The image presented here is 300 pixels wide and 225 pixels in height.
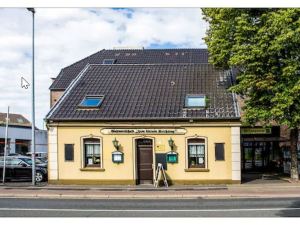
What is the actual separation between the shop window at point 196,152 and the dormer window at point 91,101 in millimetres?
5454

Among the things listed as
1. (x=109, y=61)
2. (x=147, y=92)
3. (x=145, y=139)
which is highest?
(x=109, y=61)

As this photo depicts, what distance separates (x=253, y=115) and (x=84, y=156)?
8863 mm

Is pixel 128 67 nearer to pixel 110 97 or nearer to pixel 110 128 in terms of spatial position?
pixel 110 97

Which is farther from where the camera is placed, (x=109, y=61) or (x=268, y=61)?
(x=109, y=61)

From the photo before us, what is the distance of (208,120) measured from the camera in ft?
79.6

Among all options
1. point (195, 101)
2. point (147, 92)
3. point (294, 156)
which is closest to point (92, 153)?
point (147, 92)

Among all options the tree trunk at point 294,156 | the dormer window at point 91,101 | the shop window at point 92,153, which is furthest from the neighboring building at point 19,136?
the tree trunk at point 294,156

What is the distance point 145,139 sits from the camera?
2470 centimetres

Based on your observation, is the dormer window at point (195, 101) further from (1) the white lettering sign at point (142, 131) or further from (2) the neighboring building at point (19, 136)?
(2) the neighboring building at point (19, 136)

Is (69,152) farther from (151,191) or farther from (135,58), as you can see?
(135,58)

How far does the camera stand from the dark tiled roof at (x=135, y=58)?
168 feet

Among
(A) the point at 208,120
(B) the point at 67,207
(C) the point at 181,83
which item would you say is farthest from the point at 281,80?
(B) the point at 67,207

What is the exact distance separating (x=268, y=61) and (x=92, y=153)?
10030mm

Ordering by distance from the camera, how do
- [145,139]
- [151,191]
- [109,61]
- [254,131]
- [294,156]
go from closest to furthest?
[151,191] → [294,156] → [145,139] → [254,131] → [109,61]
